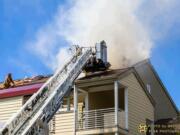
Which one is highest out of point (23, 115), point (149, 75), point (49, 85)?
point (149, 75)

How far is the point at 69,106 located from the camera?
2775 cm

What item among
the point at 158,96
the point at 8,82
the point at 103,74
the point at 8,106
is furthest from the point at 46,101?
the point at 158,96

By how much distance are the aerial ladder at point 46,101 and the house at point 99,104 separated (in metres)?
1.00

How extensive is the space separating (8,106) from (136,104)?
6.76 m

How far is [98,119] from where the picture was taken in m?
27.2

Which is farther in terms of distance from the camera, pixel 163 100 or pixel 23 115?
pixel 163 100

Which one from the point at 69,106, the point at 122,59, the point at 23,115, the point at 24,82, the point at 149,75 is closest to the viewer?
the point at 23,115

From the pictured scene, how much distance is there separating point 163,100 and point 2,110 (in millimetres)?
11198

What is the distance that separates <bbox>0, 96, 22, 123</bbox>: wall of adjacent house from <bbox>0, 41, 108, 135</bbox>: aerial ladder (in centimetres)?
401

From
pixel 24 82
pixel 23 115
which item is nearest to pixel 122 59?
pixel 24 82

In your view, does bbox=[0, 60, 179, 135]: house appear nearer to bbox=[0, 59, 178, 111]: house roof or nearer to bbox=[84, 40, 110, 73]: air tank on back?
bbox=[0, 59, 178, 111]: house roof

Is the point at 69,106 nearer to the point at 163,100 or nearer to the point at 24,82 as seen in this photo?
the point at 24,82

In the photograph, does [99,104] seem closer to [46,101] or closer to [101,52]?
[101,52]

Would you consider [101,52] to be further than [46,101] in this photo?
Yes
